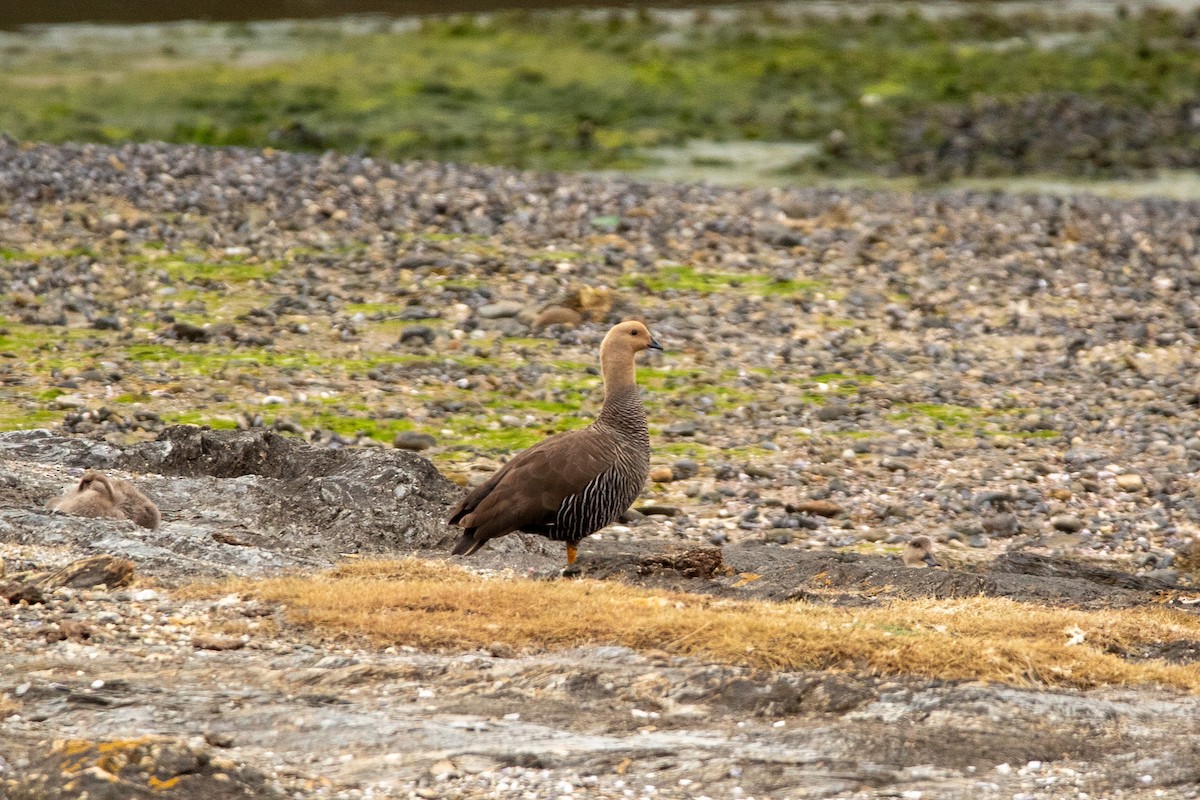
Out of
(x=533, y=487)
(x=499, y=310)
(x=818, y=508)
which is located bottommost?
(x=818, y=508)

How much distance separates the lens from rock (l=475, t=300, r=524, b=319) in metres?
17.5

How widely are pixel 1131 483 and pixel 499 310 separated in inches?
259

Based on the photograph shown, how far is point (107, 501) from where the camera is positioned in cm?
1009

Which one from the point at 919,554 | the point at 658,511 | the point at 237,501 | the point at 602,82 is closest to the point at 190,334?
the point at 237,501

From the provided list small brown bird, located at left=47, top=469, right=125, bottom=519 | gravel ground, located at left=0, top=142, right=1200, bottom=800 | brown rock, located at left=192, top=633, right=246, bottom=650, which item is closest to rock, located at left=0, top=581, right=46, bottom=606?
gravel ground, located at left=0, top=142, right=1200, bottom=800

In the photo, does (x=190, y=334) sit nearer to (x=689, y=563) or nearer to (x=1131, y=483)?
(x=689, y=563)

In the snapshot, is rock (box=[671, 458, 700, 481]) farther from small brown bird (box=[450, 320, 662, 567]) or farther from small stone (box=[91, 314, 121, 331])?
small stone (box=[91, 314, 121, 331])

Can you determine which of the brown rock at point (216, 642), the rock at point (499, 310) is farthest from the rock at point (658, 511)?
the brown rock at point (216, 642)

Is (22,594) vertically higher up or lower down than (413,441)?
higher up

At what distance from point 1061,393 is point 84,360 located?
913 cm

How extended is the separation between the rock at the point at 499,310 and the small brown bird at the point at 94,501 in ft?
25.1

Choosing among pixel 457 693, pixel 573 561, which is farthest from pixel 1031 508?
pixel 457 693

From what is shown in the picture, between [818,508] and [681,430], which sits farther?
[681,430]

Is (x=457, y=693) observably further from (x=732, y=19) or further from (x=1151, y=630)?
(x=732, y=19)
